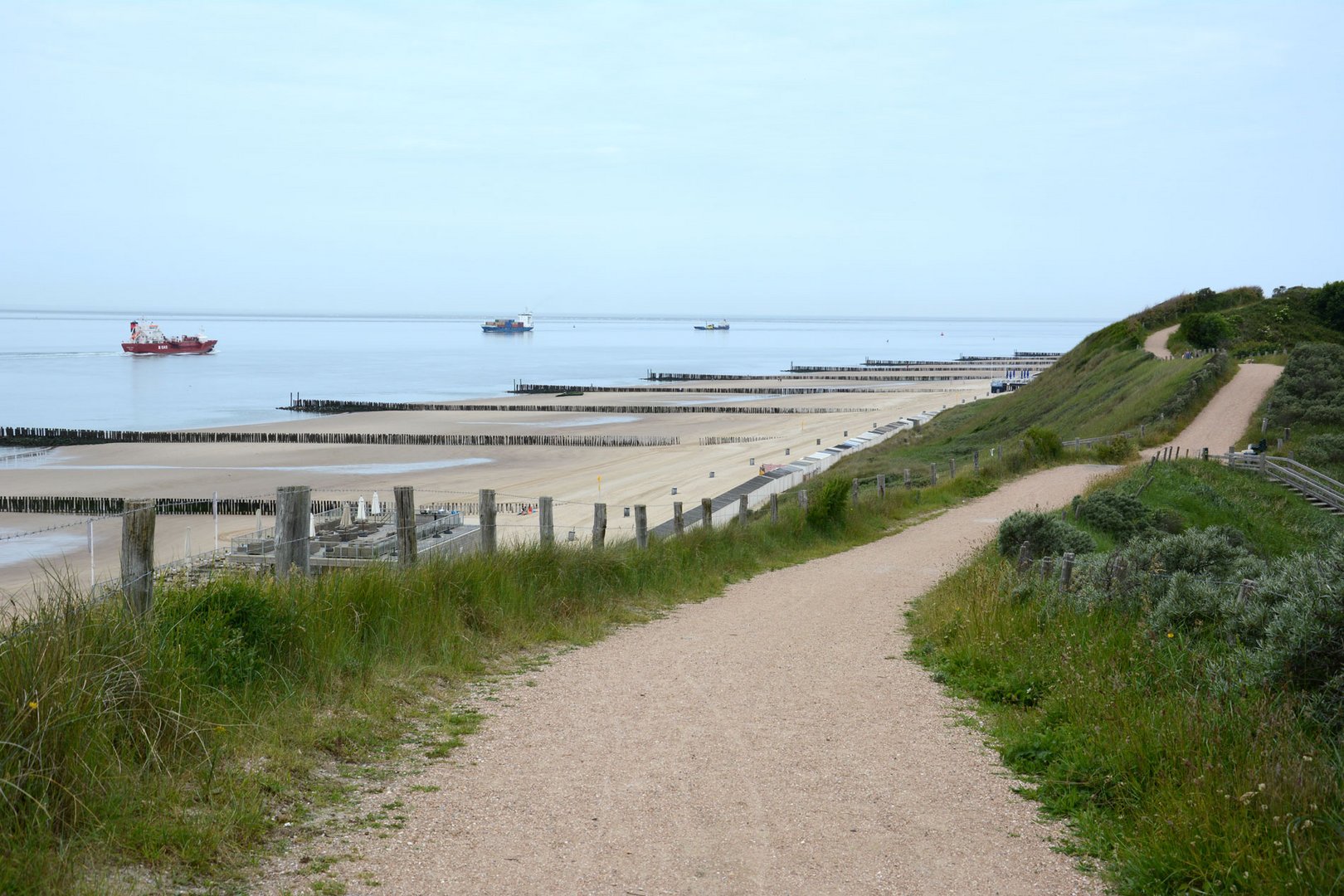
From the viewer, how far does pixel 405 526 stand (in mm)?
10531

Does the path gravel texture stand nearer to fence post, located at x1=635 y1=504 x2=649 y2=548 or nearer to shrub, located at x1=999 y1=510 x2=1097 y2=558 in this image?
shrub, located at x1=999 y1=510 x2=1097 y2=558

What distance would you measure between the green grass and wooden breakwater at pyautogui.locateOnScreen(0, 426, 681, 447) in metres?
49.1

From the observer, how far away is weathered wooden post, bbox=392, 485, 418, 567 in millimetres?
10289

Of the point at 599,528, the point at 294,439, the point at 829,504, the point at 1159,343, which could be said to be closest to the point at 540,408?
the point at 294,439

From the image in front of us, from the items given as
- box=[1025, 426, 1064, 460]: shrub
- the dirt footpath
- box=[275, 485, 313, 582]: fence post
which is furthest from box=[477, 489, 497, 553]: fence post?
box=[1025, 426, 1064, 460]: shrub

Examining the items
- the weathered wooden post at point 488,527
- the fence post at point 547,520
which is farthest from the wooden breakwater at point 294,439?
the weathered wooden post at point 488,527

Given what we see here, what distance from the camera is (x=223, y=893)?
4.59m

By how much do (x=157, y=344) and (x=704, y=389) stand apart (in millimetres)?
94175

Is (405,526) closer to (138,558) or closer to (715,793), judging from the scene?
(138,558)

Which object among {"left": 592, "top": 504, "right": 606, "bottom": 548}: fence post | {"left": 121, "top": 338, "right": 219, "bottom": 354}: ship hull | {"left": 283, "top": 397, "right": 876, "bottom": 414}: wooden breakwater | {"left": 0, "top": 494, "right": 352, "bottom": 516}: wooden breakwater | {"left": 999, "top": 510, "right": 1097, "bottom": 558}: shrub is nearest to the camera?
{"left": 592, "top": 504, "right": 606, "bottom": 548}: fence post

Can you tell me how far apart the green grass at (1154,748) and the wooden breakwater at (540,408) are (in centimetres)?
7032

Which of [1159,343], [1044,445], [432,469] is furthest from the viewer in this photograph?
[1159,343]

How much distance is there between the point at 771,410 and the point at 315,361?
96.2m

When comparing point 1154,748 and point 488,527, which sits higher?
point 488,527
